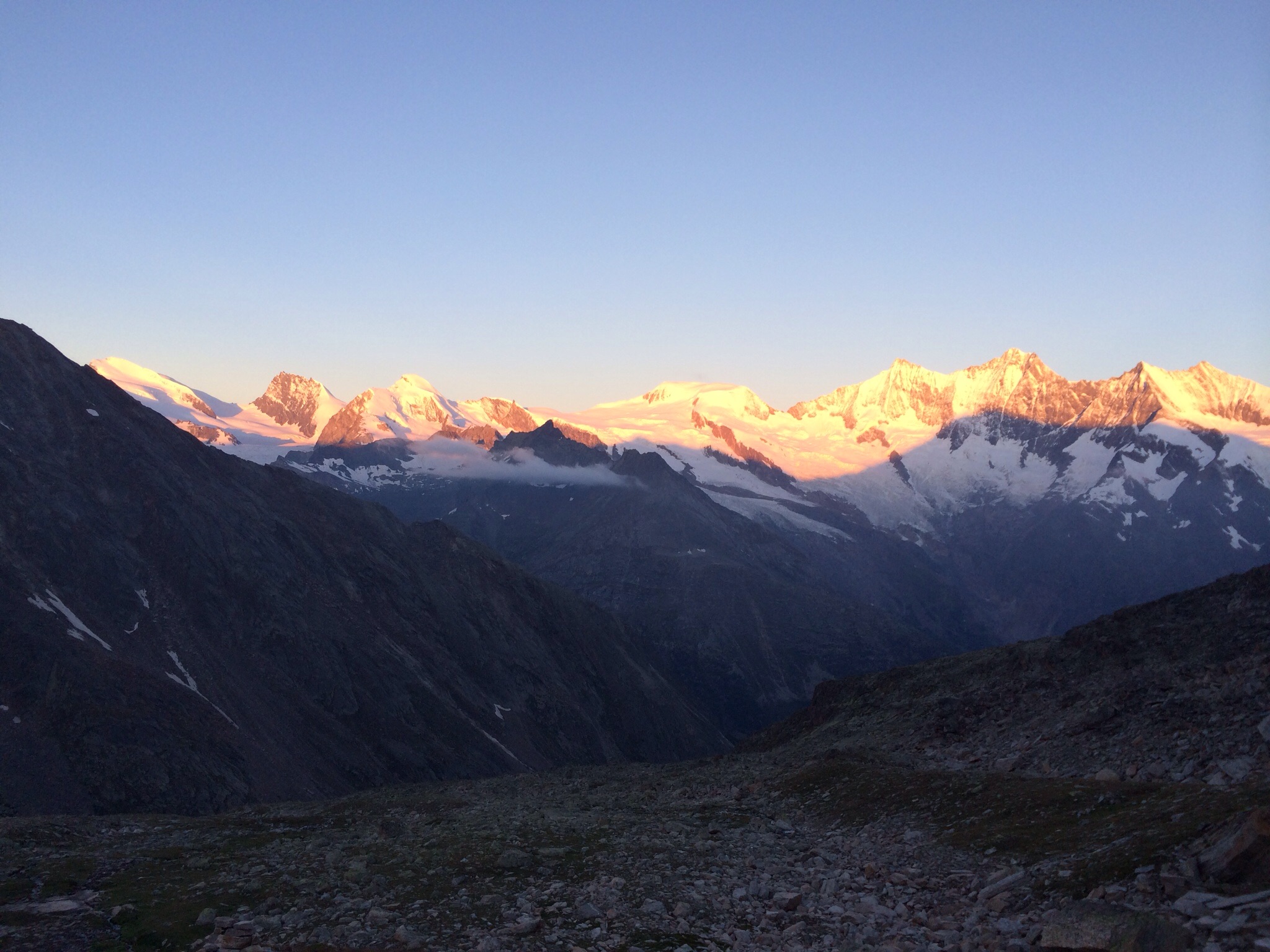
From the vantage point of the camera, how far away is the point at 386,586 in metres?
177

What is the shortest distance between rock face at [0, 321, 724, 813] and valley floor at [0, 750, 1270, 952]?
50.4 meters

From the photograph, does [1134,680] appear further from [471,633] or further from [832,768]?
[471,633]

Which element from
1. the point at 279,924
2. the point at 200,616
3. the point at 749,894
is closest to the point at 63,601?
the point at 200,616

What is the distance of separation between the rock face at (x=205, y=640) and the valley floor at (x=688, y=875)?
50.4 metres

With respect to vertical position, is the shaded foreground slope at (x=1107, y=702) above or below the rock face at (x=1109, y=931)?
below

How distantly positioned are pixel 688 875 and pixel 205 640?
112 metres

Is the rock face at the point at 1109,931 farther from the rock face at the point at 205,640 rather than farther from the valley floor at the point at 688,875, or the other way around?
the rock face at the point at 205,640

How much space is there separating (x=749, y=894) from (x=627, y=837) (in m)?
12.1

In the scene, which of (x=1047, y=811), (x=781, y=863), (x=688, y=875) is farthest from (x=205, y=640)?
(x=1047, y=811)

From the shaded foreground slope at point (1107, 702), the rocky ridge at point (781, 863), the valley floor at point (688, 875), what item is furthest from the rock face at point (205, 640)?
the shaded foreground slope at point (1107, 702)

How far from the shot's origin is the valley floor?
25.1 m

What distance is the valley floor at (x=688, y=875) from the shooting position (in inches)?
990

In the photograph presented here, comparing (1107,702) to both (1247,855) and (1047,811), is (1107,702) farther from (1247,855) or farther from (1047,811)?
(1247,855)

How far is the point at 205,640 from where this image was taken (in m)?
129
